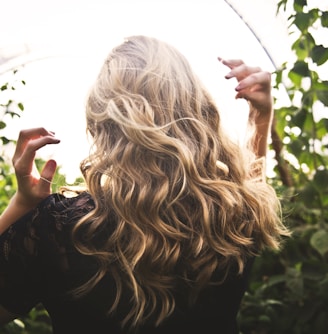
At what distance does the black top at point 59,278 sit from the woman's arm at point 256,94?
60 cm

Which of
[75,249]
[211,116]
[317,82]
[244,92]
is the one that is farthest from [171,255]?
[317,82]

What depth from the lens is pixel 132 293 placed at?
1.30 m

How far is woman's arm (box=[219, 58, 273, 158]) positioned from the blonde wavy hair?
117 mm

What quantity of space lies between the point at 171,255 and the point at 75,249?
0.78 feet

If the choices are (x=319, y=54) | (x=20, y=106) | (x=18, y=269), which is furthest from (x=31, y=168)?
(x=319, y=54)

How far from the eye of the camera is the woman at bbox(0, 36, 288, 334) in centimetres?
129

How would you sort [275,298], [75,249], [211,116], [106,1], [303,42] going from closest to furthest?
[75,249]
[211,116]
[303,42]
[106,1]
[275,298]

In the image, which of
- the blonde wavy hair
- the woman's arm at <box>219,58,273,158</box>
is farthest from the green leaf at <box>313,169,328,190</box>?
the blonde wavy hair

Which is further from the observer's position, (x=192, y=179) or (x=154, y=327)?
(x=192, y=179)

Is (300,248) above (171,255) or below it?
below

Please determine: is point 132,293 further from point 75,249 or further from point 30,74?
point 30,74

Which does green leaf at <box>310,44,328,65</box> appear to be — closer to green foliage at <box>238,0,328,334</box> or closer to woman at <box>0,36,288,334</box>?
green foliage at <box>238,0,328,334</box>

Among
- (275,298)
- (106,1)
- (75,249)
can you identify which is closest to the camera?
(75,249)

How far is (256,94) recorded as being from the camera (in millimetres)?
1695
